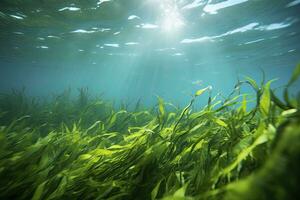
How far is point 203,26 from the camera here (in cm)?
1552

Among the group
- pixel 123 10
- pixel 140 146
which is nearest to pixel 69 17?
pixel 123 10

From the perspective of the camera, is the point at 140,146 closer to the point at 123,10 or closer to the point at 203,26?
the point at 123,10

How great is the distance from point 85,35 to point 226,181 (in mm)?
19751

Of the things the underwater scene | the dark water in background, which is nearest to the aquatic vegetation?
the underwater scene

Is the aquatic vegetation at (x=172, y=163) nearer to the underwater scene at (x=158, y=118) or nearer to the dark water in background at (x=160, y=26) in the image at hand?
the underwater scene at (x=158, y=118)

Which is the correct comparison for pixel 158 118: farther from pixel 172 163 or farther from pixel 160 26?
pixel 160 26

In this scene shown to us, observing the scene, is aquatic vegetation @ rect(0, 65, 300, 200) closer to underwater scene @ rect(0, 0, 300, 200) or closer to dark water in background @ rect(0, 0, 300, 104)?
underwater scene @ rect(0, 0, 300, 200)

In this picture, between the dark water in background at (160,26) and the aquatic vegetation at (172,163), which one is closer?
the aquatic vegetation at (172,163)

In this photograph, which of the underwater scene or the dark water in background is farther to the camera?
the dark water in background

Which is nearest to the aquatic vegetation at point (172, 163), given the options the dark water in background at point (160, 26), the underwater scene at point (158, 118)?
the underwater scene at point (158, 118)

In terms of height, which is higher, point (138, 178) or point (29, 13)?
point (29, 13)

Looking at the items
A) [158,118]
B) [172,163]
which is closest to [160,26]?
[158,118]

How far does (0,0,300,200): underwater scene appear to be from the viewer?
4.72 ft

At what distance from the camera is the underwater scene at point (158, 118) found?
56.6 inches
